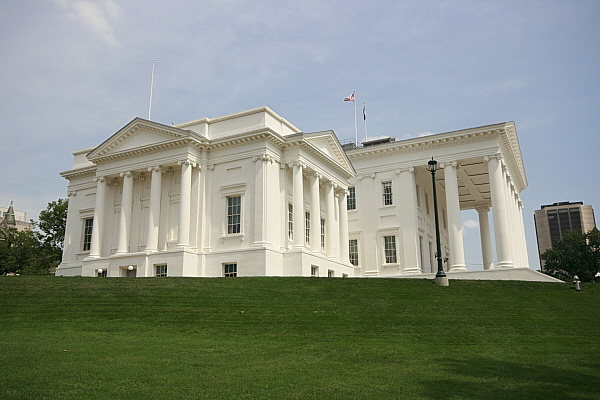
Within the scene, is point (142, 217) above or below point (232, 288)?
above

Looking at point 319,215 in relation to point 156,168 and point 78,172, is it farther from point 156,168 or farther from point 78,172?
point 78,172

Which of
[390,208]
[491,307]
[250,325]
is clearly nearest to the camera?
[250,325]

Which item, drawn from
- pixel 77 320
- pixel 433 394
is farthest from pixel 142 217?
pixel 433 394

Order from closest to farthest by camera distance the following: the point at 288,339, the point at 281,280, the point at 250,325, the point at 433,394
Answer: the point at 433,394 → the point at 288,339 → the point at 250,325 → the point at 281,280

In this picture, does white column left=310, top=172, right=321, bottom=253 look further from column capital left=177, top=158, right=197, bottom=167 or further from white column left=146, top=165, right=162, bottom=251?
white column left=146, top=165, right=162, bottom=251

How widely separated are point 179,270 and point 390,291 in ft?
48.6

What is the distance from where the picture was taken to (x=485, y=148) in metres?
41.7

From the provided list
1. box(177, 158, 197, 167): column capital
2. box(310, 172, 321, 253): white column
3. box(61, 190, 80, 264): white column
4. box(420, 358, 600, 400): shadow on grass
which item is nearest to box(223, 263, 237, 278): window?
box(310, 172, 321, 253): white column

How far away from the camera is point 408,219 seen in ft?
147

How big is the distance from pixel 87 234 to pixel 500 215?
3188cm

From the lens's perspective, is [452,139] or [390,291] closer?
[390,291]

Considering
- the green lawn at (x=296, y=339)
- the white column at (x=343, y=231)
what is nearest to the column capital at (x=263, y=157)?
the green lawn at (x=296, y=339)

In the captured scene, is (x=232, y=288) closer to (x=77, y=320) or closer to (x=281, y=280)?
(x=281, y=280)

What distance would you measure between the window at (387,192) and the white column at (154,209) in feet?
65.9
